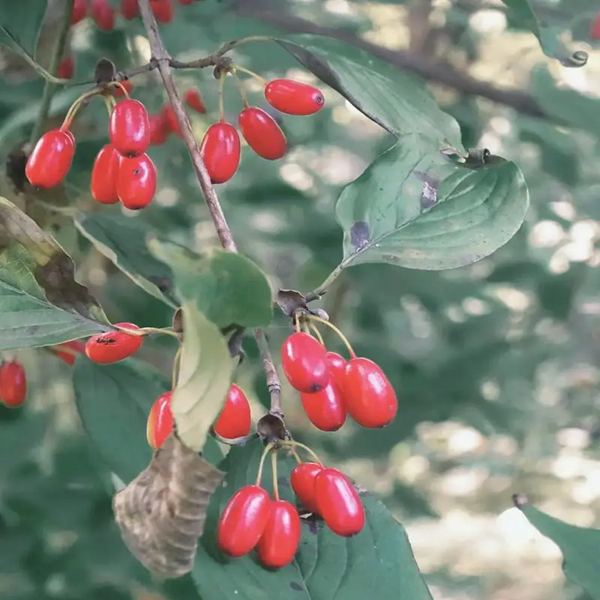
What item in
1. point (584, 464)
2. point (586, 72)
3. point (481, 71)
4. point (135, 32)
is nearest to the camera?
point (135, 32)

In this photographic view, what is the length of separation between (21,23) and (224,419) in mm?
631

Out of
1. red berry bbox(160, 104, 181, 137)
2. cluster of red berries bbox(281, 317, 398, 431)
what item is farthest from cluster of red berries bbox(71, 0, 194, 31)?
cluster of red berries bbox(281, 317, 398, 431)

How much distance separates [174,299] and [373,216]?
25 cm

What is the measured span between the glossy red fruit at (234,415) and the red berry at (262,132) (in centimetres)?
33

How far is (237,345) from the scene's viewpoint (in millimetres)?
483

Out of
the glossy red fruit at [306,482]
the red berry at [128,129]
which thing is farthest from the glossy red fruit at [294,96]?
the glossy red fruit at [306,482]

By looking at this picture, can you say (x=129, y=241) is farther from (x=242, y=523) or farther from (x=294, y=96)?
(x=242, y=523)

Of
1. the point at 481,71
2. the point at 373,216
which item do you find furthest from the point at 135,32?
the point at 481,71

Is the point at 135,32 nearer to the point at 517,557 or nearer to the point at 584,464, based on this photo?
the point at 584,464

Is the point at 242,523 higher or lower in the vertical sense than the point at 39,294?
lower

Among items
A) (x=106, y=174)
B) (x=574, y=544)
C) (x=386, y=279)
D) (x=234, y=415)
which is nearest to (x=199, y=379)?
(x=234, y=415)

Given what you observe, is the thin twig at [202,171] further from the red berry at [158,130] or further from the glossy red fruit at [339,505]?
the red berry at [158,130]

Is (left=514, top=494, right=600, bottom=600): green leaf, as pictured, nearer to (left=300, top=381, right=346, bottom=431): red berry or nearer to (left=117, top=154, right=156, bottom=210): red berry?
(left=300, top=381, right=346, bottom=431): red berry

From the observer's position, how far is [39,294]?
1.98 ft
